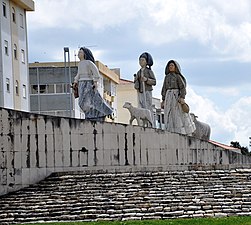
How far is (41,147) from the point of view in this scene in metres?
23.4

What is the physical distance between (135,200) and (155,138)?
6984 millimetres

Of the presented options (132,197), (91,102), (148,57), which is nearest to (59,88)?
(148,57)

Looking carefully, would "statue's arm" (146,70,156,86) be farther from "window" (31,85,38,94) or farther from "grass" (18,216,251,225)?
"window" (31,85,38,94)

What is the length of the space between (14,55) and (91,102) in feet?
90.4

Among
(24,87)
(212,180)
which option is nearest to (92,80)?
(212,180)

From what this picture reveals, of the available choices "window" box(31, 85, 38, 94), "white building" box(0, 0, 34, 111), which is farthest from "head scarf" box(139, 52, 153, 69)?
"window" box(31, 85, 38, 94)

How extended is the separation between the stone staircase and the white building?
94.0ft

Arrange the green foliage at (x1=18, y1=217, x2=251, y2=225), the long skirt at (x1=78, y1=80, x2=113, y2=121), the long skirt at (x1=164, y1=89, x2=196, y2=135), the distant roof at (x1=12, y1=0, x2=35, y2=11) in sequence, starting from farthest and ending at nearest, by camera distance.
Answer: the distant roof at (x1=12, y1=0, x2=35, y2=11) → the long skirt at (x1=164, y1=89, x2=196, y2=135) → the long skirt at (x1=78, y1=80, x2=113, y2=121) → the green foliage at (x1=18, y1=217, x2=251, y2=225)

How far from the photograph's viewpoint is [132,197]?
19.1 m

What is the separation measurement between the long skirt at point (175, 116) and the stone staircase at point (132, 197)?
7855 millimetres

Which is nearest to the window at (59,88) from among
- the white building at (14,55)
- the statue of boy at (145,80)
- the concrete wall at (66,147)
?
the white building at (14,55)

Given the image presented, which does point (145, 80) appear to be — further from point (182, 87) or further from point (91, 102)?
point (91, 102)

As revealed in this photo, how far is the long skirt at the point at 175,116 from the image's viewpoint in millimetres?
29234

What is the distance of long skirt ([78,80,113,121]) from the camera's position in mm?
25781
